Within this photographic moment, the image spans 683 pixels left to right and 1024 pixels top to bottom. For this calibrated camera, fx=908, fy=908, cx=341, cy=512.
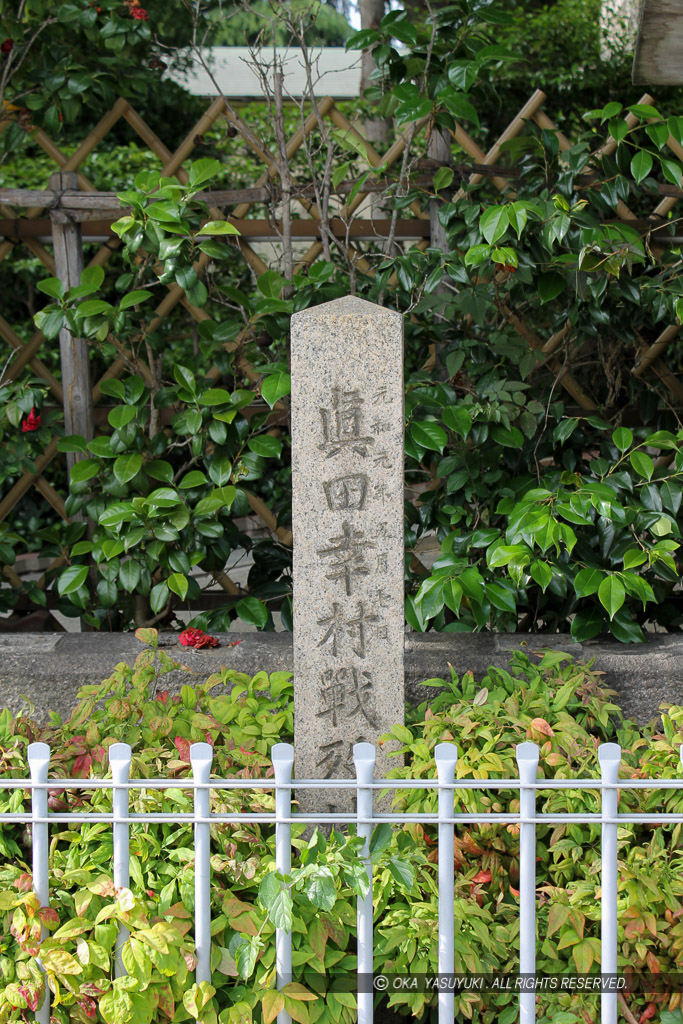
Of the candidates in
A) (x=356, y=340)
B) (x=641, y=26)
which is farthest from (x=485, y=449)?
(x=641, y=26)

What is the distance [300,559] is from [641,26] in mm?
1416

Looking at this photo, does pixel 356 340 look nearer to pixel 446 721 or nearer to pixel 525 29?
pixel 446 721

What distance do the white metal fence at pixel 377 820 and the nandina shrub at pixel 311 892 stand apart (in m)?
0.03

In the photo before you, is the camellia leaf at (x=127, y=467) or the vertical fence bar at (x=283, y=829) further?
the camellia leaf at (x=127, y=467)

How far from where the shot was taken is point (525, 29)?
5.91 meters

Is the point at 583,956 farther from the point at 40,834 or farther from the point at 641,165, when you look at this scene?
the point at 641,165

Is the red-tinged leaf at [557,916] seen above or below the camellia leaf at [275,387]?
below

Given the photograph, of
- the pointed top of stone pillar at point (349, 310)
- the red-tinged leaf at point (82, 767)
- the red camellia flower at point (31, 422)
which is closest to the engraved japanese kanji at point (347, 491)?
the pointed top of stone pillar at point (349, 310)

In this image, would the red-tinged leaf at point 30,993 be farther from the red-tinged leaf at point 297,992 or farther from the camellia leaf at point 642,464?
the camellia leaf at point 642,464

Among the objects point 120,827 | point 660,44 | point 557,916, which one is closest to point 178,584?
point 120,827

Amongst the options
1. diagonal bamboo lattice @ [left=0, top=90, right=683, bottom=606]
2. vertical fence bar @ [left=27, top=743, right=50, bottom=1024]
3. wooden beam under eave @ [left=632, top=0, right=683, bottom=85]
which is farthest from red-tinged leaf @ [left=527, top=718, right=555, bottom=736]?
wooden beam under eave @ [left=632, top=0, right=683, bottom=85]

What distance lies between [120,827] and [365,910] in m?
0.41

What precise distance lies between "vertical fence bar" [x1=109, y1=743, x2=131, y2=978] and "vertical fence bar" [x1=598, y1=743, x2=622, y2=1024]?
0.74m

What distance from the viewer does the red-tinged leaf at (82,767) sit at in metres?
1.68
